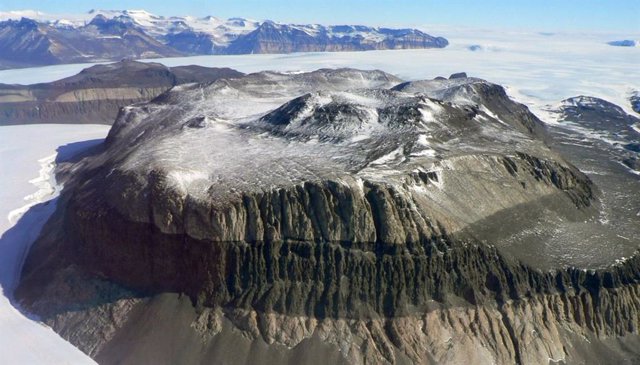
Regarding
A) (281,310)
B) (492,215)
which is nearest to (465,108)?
(492,215)

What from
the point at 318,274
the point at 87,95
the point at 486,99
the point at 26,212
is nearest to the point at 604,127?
the point at 486,99

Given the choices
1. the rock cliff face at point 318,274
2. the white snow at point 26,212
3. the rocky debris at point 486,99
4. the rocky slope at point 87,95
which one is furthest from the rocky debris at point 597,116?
the white snow at point 26,212

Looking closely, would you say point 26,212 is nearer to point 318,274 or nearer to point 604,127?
point 318,274

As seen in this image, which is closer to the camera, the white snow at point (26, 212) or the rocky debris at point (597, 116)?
the white snow at point (26, 212)

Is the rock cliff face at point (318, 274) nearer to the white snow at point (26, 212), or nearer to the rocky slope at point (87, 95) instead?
the white snow at point (26, 212)

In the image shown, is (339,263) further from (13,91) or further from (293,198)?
(13,91)

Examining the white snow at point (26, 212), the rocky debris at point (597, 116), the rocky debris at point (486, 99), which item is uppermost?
the rocky debris at point (486, 99)
